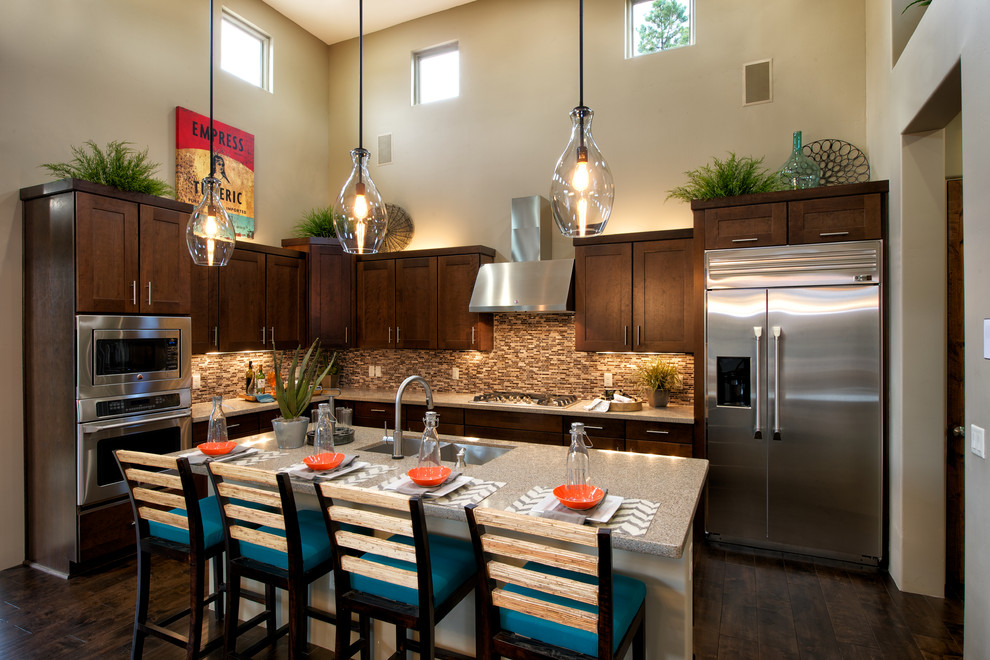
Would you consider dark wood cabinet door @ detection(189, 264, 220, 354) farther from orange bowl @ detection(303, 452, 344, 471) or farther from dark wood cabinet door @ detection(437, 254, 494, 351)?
orange bowl @ detection(303, 452, 344, 471)

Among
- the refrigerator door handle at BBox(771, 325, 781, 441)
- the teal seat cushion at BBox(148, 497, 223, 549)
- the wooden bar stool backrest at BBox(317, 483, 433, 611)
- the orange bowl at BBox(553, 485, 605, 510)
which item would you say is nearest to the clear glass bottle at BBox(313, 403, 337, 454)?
the teal seat cushion at BBox(148, 497, 223, 549)

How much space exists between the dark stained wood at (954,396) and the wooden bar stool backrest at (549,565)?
2.84 m

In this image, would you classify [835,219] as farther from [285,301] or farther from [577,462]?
[285,301]

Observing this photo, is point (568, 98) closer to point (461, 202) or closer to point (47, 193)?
point (461, 202)

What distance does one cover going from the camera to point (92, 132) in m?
4.14

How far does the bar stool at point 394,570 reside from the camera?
1721 mm

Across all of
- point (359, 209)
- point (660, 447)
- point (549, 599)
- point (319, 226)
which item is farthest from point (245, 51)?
point (549, 599)

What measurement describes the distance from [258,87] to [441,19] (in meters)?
2.02

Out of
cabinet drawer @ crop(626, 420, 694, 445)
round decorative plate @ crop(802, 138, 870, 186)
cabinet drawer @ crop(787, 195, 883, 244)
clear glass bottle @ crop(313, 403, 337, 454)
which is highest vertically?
round decorative plate @ crop(802, 138, 870, 186)

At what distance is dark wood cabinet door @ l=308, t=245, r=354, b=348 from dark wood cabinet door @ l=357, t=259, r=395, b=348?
4.1 inches

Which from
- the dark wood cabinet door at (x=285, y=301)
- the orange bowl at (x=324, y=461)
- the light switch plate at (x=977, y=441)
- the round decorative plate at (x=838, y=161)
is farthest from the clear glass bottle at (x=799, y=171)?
the dark wood cabinet door at (x=285, y=301)

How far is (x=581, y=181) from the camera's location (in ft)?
6.38

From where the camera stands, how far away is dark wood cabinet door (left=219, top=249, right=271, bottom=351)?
4730 millimetres

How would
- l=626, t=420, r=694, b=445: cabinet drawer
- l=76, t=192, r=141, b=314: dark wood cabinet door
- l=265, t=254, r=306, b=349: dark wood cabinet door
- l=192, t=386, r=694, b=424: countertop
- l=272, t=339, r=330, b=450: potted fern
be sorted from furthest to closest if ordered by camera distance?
l=265, t=254, r=306, b=349: dark wood cabinet door, l=192, t=386, r=694, b=424: countertop, l=626, t=420, r=694, b=445: cabinet drawer, l=76, t=192, r=141, b=314: dark wood cabinet door, l=272, t=339, r=330, b=450: potted fern
